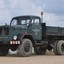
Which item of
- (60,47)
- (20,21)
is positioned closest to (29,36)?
(20,21)

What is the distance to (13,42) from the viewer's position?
65.2ft

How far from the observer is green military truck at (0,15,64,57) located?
20.1 metres

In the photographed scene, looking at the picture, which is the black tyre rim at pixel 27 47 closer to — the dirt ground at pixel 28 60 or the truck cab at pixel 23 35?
the truck cab at pixel 23 35

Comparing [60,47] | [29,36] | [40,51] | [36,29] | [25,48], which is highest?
[36,29]

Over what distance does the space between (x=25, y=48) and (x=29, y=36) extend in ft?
3.49

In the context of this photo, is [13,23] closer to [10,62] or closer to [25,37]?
[25,37]

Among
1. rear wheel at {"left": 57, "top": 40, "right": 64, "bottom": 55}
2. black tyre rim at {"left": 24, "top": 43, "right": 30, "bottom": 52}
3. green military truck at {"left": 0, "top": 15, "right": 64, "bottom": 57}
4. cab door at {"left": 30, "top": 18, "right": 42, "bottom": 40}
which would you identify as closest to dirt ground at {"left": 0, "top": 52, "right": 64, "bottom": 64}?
black tyre rim at {"left": 24, "top": 43, "right": 30, "bottom": 52}

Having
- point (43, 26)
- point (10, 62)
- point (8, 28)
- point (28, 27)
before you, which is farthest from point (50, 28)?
point (10, 62)

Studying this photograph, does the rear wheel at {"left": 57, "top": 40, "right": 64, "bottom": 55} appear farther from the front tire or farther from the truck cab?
the front tire

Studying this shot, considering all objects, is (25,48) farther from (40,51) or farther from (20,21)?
(40,51)

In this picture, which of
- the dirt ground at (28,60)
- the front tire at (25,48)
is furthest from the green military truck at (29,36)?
the dirt ground at (28,60)

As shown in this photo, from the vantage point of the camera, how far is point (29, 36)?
20875 mm

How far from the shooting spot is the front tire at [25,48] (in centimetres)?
1983

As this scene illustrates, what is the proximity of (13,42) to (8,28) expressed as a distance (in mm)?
1015
